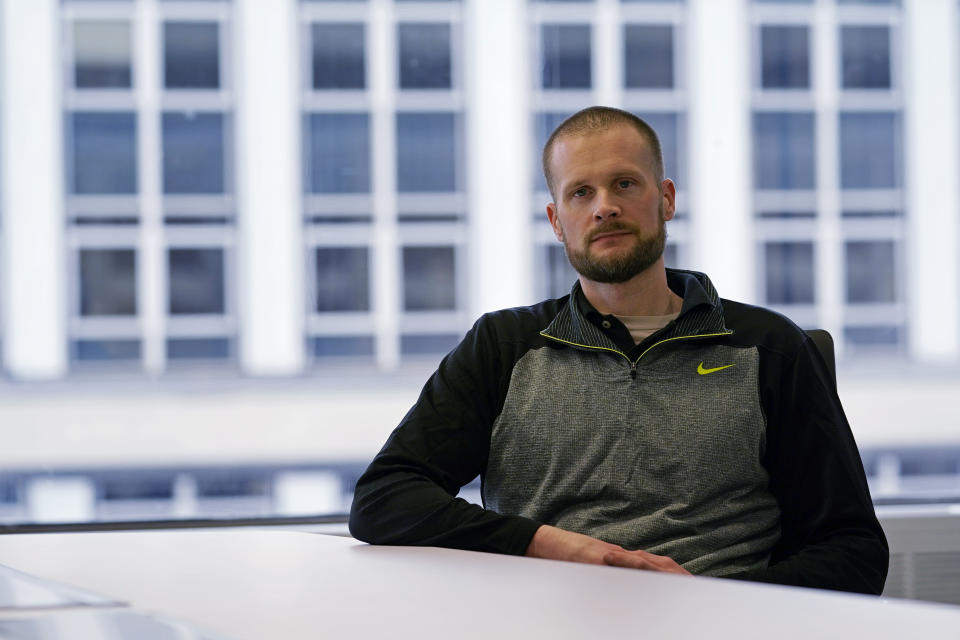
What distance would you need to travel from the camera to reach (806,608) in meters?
0.61

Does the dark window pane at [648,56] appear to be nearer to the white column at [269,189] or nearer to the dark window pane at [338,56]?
the dark window pane at [338,56]

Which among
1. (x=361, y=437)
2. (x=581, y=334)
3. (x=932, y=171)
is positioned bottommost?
(x=361, y=437)

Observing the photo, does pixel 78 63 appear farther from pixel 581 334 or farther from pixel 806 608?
pixel 806 608

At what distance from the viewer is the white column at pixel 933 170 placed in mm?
3193

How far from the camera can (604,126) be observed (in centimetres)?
144

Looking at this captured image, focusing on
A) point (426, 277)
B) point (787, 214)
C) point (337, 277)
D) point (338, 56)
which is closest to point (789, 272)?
point (787, 214)

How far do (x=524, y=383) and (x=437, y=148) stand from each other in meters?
1.87

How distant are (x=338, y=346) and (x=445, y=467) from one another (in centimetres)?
180

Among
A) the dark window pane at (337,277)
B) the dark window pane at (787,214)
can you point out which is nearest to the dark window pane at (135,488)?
the dark window pane at (337,277)

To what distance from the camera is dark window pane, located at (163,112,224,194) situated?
298cm

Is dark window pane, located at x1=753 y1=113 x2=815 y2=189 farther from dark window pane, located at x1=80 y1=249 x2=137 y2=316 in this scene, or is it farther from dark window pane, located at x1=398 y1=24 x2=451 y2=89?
dark window pane, located at x1=80 y1=249 x2=137 y2=316

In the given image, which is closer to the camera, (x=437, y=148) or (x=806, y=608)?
(x=806, y=608)

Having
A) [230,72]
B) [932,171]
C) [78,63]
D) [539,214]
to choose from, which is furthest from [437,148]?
[932,171]

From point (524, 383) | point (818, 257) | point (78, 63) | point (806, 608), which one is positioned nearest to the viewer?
point (806, 608)
